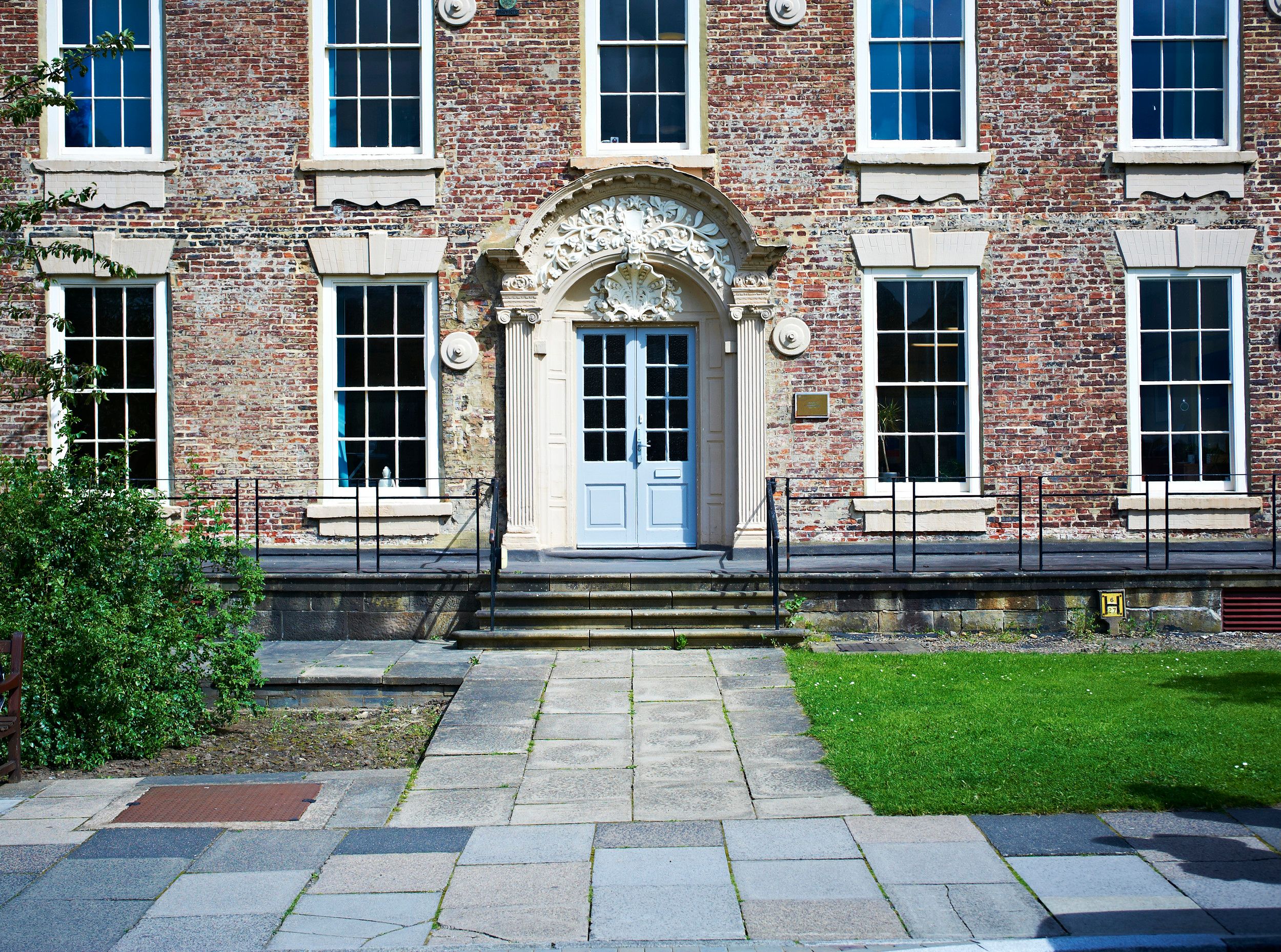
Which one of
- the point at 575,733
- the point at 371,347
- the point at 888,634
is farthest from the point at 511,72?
the point at 575,733

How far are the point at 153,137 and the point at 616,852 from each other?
10.5 metres

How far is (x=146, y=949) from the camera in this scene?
431 centimetres

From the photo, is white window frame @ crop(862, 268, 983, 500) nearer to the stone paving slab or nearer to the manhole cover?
the stone paving slab

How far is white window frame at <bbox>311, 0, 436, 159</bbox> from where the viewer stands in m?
12.5

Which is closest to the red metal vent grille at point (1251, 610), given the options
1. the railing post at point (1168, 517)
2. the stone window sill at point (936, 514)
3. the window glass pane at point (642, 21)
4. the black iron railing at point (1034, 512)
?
the railing post at point (1168, 517)

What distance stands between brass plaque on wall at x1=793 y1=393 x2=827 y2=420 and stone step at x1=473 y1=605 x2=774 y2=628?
2947 mm

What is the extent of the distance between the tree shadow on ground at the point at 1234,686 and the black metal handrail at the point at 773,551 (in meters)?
3.15

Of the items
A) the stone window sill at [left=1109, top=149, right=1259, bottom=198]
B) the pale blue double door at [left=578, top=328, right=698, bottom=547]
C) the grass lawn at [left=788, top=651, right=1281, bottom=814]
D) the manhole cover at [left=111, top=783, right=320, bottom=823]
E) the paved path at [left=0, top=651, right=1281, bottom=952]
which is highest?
the stone window sill at [left=1109, top=149, right=1259, bottom=198]

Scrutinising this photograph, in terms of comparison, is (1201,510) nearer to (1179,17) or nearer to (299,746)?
(1179,17)

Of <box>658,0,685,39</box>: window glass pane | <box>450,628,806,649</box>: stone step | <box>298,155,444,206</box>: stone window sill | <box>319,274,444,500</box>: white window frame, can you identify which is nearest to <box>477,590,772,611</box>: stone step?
<box>450,628,806,649</box>: stone step

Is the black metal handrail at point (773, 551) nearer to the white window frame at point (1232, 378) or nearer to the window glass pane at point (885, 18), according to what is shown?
the white window frame at point (1232, 378)

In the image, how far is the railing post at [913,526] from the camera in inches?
407

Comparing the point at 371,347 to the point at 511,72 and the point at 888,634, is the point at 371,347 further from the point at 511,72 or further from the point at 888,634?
the point at 888,634

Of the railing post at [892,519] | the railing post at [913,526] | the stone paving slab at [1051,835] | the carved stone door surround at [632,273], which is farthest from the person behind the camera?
the carved stone door surround at [632,273]
